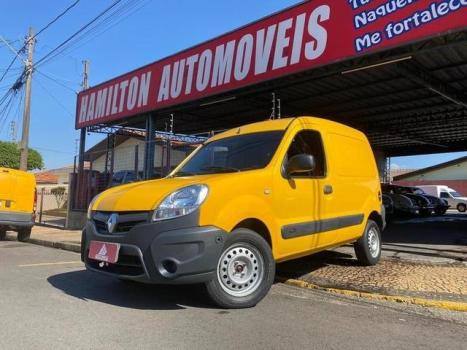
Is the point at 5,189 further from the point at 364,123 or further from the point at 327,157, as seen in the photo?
the point at 364,123

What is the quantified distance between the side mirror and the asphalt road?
5.16ft

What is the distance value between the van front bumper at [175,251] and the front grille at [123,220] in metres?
0.09

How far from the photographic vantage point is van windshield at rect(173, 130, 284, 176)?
20.7ft

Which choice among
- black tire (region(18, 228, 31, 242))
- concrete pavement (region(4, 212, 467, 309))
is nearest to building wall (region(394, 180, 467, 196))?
concrete pavement (region(4, 212, 467, 309))

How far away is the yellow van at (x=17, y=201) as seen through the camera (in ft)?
44.8

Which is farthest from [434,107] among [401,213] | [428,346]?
[428,346]

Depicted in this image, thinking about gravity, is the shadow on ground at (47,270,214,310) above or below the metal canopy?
below

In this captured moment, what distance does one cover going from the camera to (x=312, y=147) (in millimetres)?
7125

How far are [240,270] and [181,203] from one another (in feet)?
3.34

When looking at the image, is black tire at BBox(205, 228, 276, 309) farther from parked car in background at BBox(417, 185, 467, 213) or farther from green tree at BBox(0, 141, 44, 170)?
green tree at BBox(0, 141, 44, 170)

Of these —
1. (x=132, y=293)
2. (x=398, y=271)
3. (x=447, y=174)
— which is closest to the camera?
(x=132, y=293)

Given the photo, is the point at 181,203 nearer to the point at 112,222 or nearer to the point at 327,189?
the point at 112,222

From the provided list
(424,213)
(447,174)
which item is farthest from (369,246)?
(447,174)

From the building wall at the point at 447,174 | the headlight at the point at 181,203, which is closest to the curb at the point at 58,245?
the headlight at the point at 181,203
